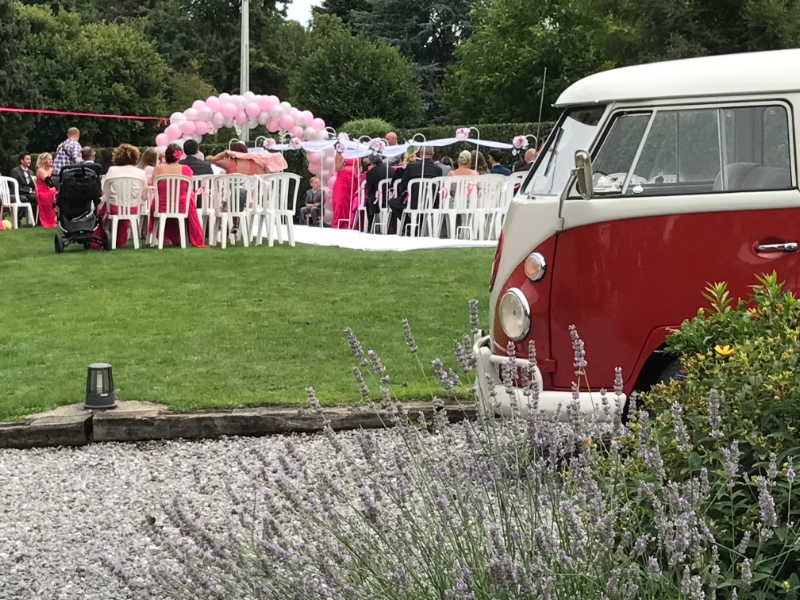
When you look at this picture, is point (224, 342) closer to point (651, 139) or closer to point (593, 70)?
point (651, 139)

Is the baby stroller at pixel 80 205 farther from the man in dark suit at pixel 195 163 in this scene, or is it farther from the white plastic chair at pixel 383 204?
the white plastic chair at pixel 383 204

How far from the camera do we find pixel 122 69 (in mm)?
54250

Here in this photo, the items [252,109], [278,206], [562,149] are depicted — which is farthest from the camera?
[252,109]

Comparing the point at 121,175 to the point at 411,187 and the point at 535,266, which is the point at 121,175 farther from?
the point at 535,266

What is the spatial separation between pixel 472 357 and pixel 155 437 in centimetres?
376

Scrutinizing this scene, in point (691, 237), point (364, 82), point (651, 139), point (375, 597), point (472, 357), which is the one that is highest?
point (364, 82)

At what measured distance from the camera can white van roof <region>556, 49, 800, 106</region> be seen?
17.4 ft

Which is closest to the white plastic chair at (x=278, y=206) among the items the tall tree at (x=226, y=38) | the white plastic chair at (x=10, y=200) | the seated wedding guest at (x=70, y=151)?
the seated wedding guest at (x=70, y=151)

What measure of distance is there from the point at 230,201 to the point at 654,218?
1203 cm

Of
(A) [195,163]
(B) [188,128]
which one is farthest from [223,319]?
(B) [188,128]

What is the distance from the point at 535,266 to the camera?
5449mm

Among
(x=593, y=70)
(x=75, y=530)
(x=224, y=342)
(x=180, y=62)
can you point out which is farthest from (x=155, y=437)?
(x=180, y=62)

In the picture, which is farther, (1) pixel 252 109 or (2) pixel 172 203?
(1) pixel 252 109

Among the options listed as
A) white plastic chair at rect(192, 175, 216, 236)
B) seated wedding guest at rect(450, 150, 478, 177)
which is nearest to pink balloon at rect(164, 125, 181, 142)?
seated wedding guest at rect(450, 150, 478, 177)
